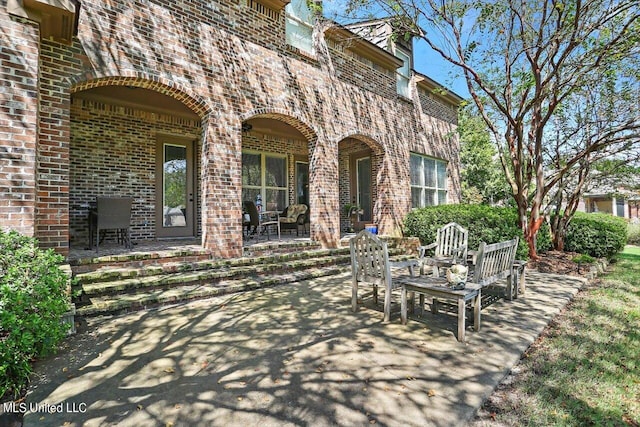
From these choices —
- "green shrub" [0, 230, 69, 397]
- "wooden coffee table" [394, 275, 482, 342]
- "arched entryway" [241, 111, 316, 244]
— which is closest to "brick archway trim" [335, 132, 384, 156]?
"arched entryway" [241, 111, 316, 244]

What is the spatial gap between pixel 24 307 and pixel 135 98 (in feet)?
17.4

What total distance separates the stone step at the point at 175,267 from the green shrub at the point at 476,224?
3280 millimetres

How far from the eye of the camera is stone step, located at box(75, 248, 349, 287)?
13.1 ft

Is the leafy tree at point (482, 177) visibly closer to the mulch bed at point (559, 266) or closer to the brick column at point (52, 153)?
the mulch bed at point (559, 266)

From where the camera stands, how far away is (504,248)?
4031mm

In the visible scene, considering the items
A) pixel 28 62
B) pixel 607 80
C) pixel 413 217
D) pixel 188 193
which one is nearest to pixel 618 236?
pixel 607 80

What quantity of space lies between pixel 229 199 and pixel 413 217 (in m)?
5.18

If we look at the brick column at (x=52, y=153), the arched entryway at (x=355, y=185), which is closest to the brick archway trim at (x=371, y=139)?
the arched entryway at (x=355, y=185)

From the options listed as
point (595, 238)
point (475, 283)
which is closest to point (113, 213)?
point (475, 283)

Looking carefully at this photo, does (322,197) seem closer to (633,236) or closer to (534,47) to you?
(534,47)

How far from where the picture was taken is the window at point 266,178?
8.63m

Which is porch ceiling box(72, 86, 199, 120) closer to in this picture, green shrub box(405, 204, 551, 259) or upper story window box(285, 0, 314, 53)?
upper story window box(285, 0, 314, 53)

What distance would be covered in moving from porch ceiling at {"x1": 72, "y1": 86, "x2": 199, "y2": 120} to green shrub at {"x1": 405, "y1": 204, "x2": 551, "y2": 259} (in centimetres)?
631

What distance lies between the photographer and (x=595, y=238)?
841 centimetres
